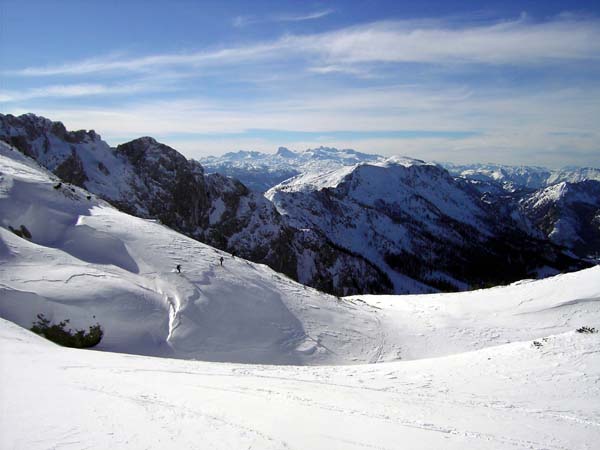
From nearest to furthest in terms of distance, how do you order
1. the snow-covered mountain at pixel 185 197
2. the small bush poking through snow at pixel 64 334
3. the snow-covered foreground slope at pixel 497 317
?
the small bush poking through snow at pixel 64 334
the snow-covered foreground slope at pixel 497 317
the snow-covered mountain at pixel 185 197

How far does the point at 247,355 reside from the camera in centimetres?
2062

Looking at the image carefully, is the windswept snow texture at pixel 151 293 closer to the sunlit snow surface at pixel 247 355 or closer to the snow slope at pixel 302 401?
the sunlit snow surface at pixel 247 355

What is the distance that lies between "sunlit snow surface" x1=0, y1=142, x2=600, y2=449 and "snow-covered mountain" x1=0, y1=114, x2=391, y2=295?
78136 millimetres

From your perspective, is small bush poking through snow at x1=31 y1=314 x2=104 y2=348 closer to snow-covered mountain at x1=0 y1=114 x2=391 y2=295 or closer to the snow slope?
the snow slope

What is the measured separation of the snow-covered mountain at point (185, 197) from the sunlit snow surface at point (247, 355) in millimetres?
78136

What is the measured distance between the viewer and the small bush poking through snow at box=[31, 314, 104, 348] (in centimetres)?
1628

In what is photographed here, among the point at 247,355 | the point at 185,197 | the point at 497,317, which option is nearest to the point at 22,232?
the point at 247,355

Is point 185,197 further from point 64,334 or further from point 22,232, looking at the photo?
point 64,334

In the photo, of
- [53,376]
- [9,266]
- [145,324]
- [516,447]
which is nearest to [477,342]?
[516,447]

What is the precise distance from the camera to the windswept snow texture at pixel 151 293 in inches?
718

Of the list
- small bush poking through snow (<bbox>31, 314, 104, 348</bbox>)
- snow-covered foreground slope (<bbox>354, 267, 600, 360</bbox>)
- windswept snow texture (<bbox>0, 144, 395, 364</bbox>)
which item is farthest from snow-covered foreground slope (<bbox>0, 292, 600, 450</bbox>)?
snow-covered foreground slope (<bbox>354, 267, 600, 360</bbox>)

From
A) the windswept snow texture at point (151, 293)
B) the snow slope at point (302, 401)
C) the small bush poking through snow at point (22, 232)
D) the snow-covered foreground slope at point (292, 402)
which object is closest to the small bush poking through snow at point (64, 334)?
the windswept snow texture at point (151, 293)

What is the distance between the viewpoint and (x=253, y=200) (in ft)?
454

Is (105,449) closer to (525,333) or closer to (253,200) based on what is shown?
(525,333)
